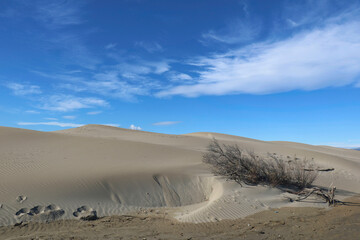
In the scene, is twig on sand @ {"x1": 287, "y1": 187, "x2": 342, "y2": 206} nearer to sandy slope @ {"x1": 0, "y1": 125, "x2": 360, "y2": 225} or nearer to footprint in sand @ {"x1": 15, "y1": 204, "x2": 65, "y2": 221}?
sandy slope @ {"x1": 0, "y1": 125, "x2": 360, "y2": 225}

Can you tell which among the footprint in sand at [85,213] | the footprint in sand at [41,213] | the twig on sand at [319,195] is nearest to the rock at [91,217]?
the footprint in sand at [85,213]

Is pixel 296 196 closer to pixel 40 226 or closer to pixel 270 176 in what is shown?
pixel 270 176

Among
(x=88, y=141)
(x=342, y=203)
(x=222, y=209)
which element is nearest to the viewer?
(x=222, y=209)

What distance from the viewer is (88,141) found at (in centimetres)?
1923

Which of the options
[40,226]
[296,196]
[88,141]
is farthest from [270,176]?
[88,141]

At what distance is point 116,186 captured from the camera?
1115 cm

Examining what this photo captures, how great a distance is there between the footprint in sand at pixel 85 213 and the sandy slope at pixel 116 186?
0.10 ft

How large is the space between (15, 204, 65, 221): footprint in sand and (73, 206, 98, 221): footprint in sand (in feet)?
1.40

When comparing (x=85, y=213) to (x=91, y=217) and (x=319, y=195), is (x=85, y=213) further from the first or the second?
(x=319, y=195)

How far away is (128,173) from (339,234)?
26.0ft

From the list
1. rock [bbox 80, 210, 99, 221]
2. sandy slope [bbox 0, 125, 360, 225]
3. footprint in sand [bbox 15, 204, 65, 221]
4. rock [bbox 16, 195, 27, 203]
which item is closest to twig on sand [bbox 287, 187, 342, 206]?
sandy slope [bbox 0, 125, 360, 225]

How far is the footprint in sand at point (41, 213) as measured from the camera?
8273mm

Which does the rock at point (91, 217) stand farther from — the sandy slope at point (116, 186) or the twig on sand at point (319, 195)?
the twig on sand at point (319, 195)

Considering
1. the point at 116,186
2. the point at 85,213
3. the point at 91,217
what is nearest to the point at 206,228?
the point at 91,217
